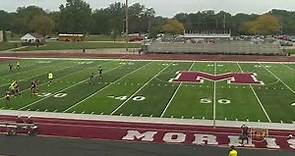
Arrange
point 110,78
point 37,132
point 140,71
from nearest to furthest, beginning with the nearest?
point 37,132
point 110,78
point 140,71

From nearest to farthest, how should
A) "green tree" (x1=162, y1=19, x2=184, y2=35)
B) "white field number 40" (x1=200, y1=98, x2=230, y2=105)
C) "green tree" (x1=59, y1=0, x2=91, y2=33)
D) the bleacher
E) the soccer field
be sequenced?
the soccer field, "white field number 40" (x1=200, y1=98, x2=230, y2=105), the bleacher, "green tree" (x1=59, y1=0, x2=91, y2=33), "green tree" (x1=162, y1=19, x2=184, y2=35)

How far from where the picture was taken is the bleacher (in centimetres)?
6825

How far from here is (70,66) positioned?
48.4m

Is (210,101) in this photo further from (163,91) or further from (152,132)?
(152,132)

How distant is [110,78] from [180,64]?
15.0 m

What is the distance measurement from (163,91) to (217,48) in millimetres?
38623

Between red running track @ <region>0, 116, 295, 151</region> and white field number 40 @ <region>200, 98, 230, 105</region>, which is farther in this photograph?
white field number 40 @ <region>200, 98, 230, 105</region>

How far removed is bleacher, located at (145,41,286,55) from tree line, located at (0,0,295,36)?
145 ft

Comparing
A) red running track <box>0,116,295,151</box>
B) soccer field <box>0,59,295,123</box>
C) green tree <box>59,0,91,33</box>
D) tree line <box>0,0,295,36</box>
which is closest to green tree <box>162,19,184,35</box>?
tree line <box>0,0,295,36</box>

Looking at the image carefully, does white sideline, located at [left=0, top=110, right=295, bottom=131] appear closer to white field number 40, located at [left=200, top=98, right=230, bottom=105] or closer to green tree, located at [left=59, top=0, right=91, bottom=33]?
white field number 40, located at [left=200, top=98, right=230, bottom=105]

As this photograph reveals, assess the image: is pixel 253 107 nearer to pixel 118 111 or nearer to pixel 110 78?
pixel 118 111

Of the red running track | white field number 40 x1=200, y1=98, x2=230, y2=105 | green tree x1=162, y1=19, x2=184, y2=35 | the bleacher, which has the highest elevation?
green tree x1=162, y1=19, x2=184, y2=35

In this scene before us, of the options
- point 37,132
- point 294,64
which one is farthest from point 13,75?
point 294,64

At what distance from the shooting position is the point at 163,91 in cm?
3238
